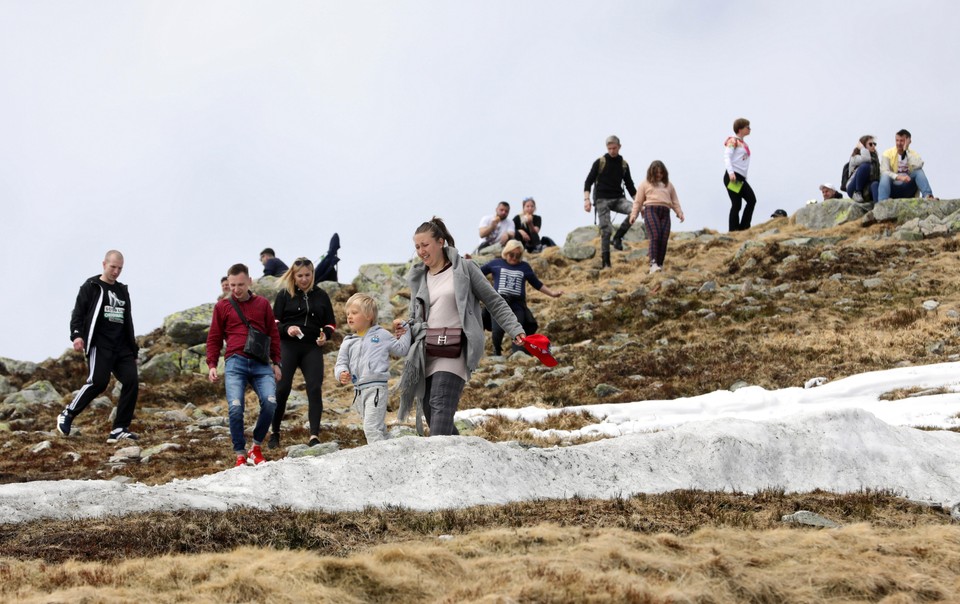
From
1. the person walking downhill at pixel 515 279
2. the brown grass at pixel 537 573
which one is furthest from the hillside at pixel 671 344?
the brown grass at pixel 537 573

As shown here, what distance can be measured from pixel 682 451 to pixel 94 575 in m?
5.47

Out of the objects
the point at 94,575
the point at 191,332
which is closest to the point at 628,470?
the point at 94,575

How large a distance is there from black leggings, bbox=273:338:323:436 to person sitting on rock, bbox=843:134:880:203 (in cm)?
1932

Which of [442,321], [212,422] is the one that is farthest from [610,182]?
[442,321]

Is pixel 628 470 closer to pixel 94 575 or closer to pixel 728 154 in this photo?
pixel 94 575

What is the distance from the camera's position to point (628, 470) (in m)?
8.23

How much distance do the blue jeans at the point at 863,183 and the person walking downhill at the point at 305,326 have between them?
20.1 m

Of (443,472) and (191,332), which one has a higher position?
(191,332)

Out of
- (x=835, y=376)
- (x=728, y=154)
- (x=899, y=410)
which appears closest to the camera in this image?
(x=899, y=410)

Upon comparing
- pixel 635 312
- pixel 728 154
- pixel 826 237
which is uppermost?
pixel 728 154

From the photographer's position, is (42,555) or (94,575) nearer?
(94,575)

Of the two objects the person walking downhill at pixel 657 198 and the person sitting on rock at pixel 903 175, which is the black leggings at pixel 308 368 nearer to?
the person walking downhill at pixel 657 198

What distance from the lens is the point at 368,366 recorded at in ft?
31.0

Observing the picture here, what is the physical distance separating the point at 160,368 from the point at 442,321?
57.2 ft
